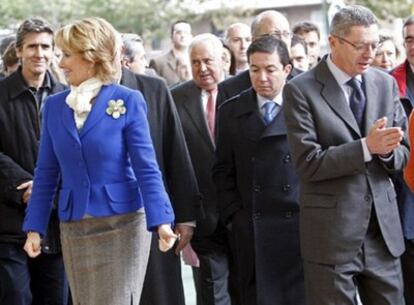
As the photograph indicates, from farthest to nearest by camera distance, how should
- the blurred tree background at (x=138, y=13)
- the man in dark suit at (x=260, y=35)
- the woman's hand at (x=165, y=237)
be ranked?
1. the blurred tree background at (x=138, y=13)
2. the man in dark suit at (x=260, y=35)
3. the woman's hand at (x=165, y=237)

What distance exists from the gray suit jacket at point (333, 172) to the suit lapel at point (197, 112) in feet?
5.34

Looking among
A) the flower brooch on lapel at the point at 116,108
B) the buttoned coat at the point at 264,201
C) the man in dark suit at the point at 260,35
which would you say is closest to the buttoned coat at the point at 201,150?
the man in dark suit at the point at 260,35

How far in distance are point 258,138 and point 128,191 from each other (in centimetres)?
143

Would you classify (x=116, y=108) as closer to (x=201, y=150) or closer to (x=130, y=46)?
(x=201, y=150)

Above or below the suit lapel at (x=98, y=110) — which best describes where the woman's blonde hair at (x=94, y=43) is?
above

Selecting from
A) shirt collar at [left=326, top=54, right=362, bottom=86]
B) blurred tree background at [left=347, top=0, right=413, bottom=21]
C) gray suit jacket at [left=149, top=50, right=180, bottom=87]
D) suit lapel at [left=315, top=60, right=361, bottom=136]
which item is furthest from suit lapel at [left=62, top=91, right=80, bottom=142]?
blurred tree background at [left=347, top=0, right=413, bottom=21]

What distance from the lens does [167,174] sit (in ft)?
21.2

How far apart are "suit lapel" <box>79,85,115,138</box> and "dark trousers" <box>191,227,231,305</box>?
2278mm

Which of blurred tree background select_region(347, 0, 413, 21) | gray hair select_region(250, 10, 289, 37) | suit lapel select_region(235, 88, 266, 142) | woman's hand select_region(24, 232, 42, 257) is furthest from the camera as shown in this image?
blurred tree background select_region(347, 0, 413, 21)

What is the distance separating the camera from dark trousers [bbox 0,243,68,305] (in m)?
A: 6.79

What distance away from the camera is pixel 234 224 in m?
6.72

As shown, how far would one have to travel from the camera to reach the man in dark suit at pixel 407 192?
21.3ft

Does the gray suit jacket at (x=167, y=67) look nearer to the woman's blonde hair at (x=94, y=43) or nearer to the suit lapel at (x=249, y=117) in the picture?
the suit lapel at (x=249, y=117)

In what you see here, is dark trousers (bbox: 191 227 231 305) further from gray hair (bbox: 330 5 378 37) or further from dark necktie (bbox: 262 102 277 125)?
gray hair (bbox: 330 5 378 37)
